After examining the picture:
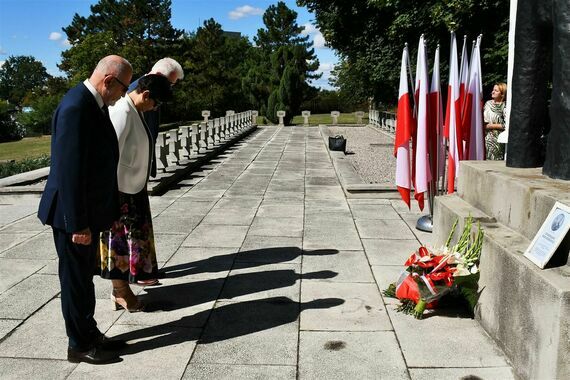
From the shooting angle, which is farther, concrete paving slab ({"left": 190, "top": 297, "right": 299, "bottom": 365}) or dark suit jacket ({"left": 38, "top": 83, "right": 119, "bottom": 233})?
concrete paving slab ({"left": 190, "top": 297, "right": 299, "bottom": 365})

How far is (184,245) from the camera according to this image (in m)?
5.76

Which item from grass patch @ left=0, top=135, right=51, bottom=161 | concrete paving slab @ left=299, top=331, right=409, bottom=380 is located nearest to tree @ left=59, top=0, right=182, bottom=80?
grass patch @ left=0, top=135, right=51, bottom=161

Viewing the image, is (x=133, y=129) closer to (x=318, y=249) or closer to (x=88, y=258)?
(x=88, y=258)

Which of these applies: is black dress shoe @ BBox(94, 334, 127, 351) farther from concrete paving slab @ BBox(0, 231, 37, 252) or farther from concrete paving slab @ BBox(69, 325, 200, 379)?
concrete paving slab @ BBox(0, 231, 37, 252)

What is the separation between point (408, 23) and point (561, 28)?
1332 cm

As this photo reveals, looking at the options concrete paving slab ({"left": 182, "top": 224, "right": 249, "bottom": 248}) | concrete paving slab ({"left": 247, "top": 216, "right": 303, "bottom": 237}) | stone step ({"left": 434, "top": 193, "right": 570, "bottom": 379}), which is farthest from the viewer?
concrete paving slab ({"left": 247, "top": 216, "right": 303, "bottom": 237})

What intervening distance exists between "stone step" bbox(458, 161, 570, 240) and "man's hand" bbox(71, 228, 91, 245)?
2.62 m

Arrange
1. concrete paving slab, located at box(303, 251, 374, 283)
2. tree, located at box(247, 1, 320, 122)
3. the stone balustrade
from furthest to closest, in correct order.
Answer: tree, located at box(247, 1, 320, 122), the stone balustrade, concrete paving slab, located at box(303, 251, 374, 283)

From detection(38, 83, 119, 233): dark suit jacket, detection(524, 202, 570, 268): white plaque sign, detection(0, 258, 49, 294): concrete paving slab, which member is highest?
detection(38, 83, 119, 233): dark suit jacket

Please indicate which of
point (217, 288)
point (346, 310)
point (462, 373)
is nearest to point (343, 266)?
point (346, 310)

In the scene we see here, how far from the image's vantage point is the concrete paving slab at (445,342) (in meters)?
3.21

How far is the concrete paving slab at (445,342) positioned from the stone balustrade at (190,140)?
7.03 meters

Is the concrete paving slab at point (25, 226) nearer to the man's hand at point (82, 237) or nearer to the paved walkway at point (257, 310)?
the paved walkway at point (257, 310)

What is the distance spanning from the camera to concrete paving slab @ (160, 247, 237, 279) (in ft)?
15.9
